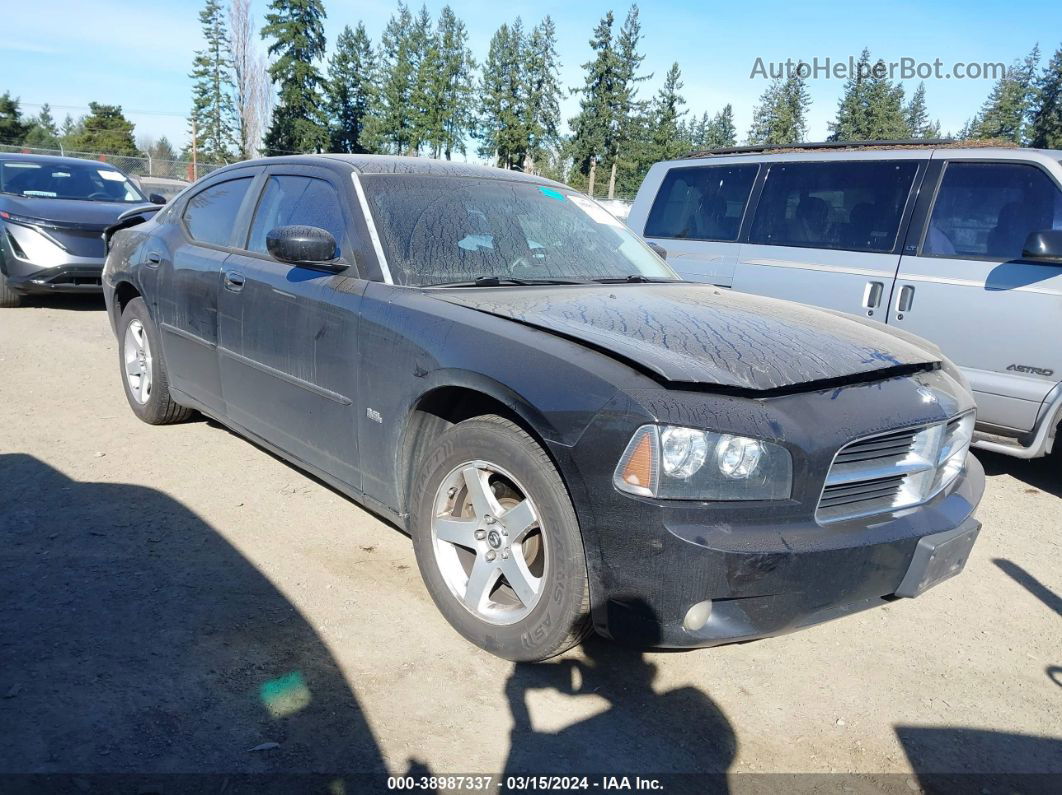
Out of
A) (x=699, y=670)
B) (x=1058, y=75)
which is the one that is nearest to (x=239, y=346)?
(x=699, y=670)

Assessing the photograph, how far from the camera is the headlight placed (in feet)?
7.46

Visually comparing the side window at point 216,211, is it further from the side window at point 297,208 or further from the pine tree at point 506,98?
the pine tree at point 506,98

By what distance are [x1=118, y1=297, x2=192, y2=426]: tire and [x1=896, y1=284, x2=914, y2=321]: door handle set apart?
15.0 ft

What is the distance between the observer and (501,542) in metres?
2.73

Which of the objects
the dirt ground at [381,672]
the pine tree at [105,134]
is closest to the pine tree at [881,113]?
the pine tree at [105,134]

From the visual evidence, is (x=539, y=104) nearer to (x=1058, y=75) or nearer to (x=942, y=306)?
(x=1058, y=75)

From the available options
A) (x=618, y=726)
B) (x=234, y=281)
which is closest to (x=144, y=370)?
(x=234, y=281)

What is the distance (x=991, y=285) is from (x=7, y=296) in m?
9.71

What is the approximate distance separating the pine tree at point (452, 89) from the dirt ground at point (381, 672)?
61.6 meters

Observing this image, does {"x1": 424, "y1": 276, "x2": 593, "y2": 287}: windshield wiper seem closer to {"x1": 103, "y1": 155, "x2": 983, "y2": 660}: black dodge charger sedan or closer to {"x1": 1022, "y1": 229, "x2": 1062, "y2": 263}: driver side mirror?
{"x1": 103, "y1": 155, "x2": 983, "y2": 660}: black dodge charger sedan

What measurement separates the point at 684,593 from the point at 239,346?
2.66 m

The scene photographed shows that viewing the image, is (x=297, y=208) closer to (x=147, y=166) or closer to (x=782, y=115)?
(x=147, y=166)

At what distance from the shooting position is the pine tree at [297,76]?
53.6 metres

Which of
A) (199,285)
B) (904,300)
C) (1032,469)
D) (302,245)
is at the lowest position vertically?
(1032,469)
